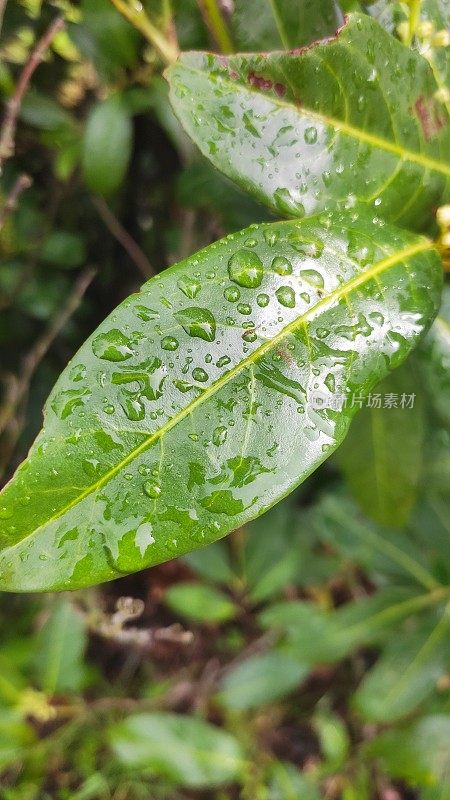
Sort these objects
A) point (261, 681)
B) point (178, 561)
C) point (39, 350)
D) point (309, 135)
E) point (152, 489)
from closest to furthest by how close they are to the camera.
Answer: point (152, 489), point (309, 135), point (39, 350), point (261, 681), point (178, 561)

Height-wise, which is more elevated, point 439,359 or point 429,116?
point 429,116

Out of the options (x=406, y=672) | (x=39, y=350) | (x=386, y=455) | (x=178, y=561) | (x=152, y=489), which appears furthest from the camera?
(x=178, y=561)

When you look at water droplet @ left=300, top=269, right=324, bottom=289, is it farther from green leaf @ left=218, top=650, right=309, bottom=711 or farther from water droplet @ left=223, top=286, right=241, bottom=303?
green leaf @ left=218, top=650, right=309, bottom=711

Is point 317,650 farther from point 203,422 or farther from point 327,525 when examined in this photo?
point 203,422

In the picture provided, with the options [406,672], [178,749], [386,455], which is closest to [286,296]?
[386,455]

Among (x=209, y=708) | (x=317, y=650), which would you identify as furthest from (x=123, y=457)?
(x=209, y=708)

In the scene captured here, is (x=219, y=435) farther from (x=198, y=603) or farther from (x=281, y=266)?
(x=198, y=603)

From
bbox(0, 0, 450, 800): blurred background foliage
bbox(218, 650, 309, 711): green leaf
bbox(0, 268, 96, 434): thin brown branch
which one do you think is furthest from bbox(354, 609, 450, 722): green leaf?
bbox(0, 268, 96, 434): thin brown branch
